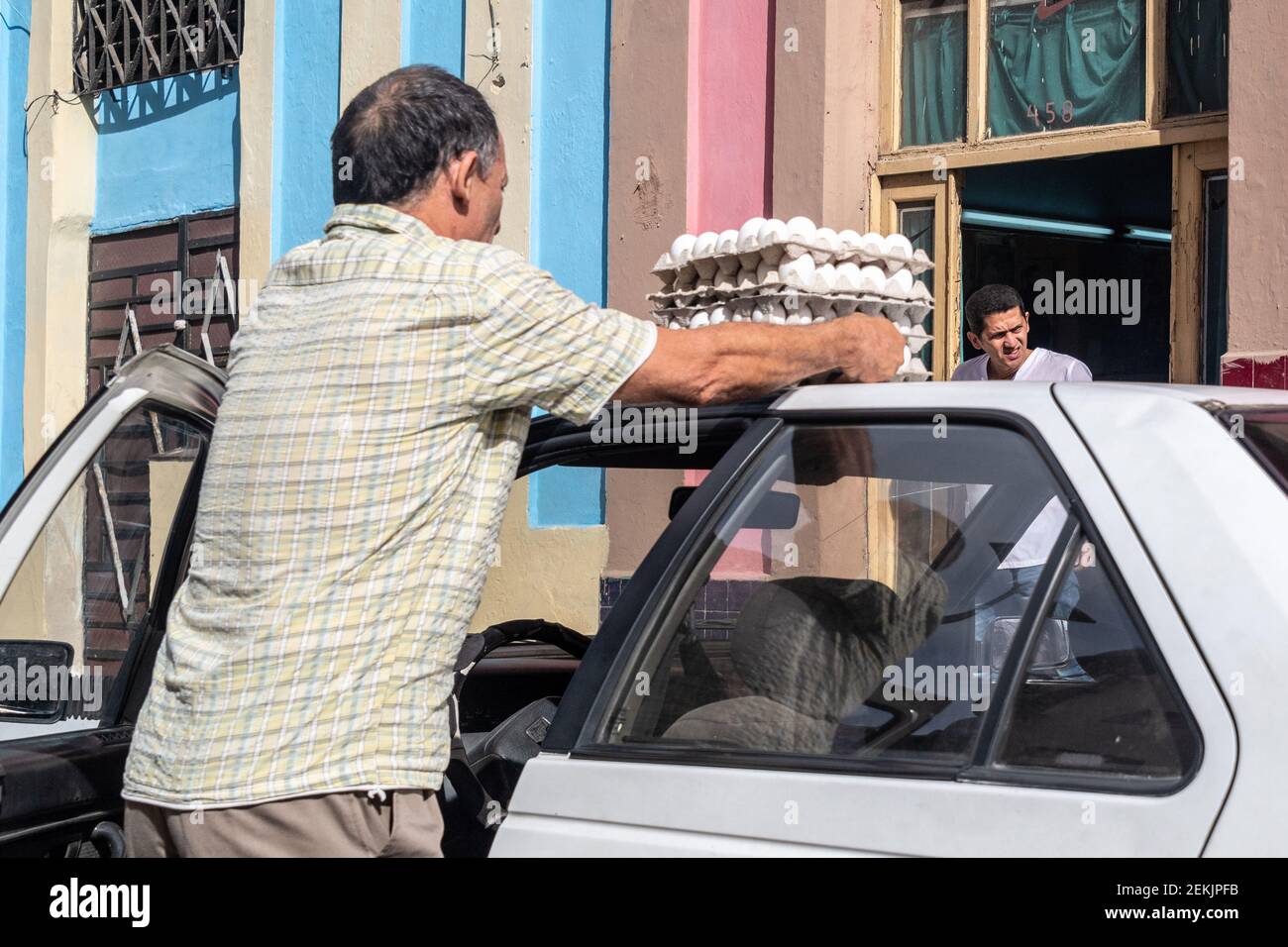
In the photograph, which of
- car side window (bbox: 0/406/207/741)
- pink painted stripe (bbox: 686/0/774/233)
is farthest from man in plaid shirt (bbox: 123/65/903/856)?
pink painted stripe (bbox: 686/0/774/233)

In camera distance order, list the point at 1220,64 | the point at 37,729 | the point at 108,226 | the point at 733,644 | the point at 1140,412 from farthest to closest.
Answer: the point at 108,226 < the point at 1220,64 < the point at 37,729 < the point at 733,644 < the point at 1140,412

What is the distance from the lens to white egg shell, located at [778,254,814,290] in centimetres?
239

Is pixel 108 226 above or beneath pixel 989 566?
above

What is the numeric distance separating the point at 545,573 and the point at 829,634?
513 cm

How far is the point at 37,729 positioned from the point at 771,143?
15.9ft

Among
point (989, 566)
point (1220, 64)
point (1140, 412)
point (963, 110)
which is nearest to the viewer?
point (1140, 412)

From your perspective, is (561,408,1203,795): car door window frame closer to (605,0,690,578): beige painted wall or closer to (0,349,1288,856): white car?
(0,349,1288,856): white car

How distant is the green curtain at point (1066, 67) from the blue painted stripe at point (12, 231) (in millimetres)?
6702

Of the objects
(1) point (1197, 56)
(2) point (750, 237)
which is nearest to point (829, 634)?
(2) point (750, 237)

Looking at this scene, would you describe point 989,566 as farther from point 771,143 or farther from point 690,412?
point 771,143

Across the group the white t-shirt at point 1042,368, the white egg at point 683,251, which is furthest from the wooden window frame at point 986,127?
the white egg at point 683,251

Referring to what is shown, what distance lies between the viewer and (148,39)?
9172mm

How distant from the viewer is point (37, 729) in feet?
8.93
